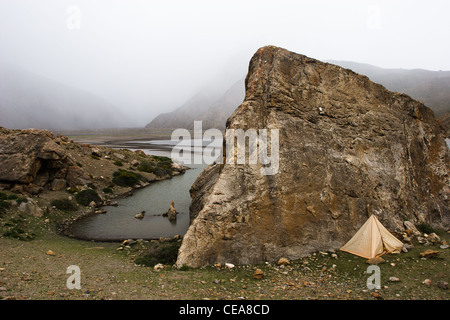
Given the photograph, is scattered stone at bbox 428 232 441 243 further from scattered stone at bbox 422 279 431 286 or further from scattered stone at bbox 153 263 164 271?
scattered stone at bbox 153 263 164 271

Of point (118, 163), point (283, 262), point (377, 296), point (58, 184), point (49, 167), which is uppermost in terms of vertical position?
point (49, 167)

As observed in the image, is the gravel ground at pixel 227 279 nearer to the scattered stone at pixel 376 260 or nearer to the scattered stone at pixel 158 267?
the scattered stone at pixel 376 260

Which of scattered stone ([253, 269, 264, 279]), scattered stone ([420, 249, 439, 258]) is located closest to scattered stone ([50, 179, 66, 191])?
scattered stone ([253, 269, 264, 279])

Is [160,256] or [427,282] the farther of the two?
[160,256]

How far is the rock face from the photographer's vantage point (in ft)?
44.5

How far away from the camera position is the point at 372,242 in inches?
533

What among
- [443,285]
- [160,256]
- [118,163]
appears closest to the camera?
[443,285]

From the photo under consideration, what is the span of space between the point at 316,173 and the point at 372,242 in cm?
428

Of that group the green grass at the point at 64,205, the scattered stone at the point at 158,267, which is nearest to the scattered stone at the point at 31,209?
the green grass at the point at 64,205

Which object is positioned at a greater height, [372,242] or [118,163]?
[118,163]

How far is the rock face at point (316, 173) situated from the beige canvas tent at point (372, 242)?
22.6 inches

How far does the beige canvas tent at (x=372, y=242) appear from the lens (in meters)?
13.4

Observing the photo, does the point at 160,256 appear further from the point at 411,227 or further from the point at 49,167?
the point at 49,167

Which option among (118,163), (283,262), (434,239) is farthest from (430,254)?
(118,163)
